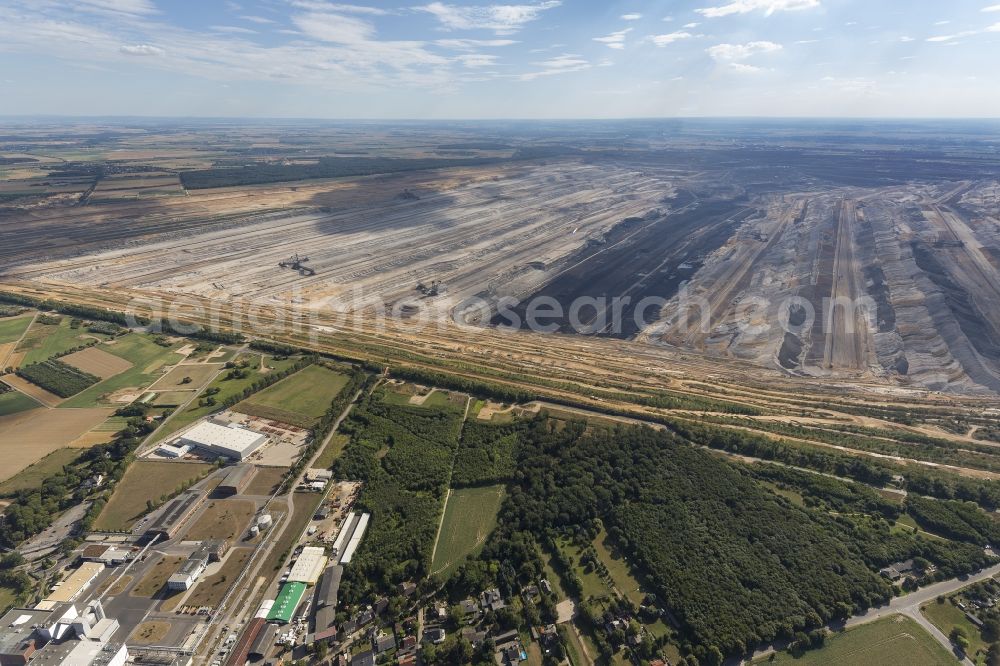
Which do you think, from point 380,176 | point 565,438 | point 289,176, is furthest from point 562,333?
point 289,176

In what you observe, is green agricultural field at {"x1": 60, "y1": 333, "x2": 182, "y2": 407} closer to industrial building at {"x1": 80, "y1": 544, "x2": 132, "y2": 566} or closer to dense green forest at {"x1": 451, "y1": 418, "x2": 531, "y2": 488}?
industrial building at {"x1": 80, "y1": 544, "x2": 132, "y2": 566}

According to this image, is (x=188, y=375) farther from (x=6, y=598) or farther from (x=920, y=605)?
(x=920, y=605)

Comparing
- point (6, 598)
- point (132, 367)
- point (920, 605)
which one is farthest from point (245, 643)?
point (132, 367)

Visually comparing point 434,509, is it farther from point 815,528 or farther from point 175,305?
point 175,305

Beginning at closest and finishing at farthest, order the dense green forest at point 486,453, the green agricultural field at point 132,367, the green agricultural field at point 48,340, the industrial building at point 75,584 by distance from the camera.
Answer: the industrial building at point 75,584 → the dense green forest at point 486,453 → the green agricultural field at point 132,367 → the green agricultural field at point 48,340

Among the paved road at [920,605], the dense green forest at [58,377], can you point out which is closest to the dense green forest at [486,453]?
the paved road at [920,605]

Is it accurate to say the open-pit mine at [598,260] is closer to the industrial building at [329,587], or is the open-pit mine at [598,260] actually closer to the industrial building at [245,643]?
the industrial building at [329,587]

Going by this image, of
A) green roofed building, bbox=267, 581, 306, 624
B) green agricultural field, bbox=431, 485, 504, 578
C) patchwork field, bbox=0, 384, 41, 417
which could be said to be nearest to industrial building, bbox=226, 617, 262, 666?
green roofed building, bbox=267, 581, 306, 624
